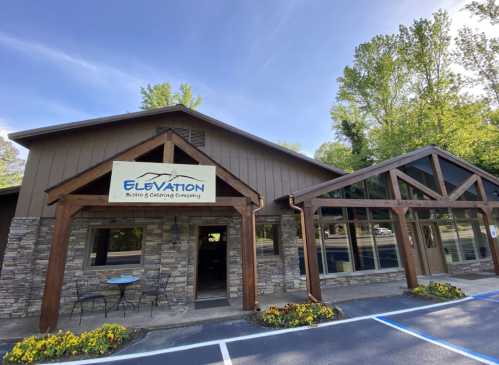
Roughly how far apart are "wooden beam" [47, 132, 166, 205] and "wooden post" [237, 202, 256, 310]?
304 cm

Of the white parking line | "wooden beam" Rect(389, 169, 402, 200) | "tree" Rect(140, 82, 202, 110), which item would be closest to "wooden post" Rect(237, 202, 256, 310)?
the white parking line

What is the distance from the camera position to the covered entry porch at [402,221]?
6535 mm

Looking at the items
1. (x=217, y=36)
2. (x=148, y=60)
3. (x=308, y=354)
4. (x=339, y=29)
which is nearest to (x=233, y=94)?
(x=217, y=36)

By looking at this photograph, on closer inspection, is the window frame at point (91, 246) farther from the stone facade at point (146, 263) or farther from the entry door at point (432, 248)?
the entry door at point (432, 248)

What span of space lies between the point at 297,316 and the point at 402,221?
15.3 ft

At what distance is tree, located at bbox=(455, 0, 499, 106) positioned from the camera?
12.0 m

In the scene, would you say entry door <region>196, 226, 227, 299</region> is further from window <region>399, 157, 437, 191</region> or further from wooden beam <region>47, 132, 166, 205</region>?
window <region>399, 157, 437, 191</region>

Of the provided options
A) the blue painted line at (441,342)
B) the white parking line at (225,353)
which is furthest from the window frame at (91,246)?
the blue painted line at (441,342)

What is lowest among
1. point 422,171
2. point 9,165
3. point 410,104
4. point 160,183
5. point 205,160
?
point 160,183

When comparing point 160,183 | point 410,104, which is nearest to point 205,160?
point 160,183

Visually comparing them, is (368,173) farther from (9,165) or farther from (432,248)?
(9,165)

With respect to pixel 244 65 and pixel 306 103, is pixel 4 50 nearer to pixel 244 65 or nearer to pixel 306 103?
pixel 244 65

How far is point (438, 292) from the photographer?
5.99 m

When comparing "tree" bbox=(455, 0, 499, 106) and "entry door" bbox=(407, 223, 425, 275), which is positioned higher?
"tree" bbox=(455, 0, 499, 106)
